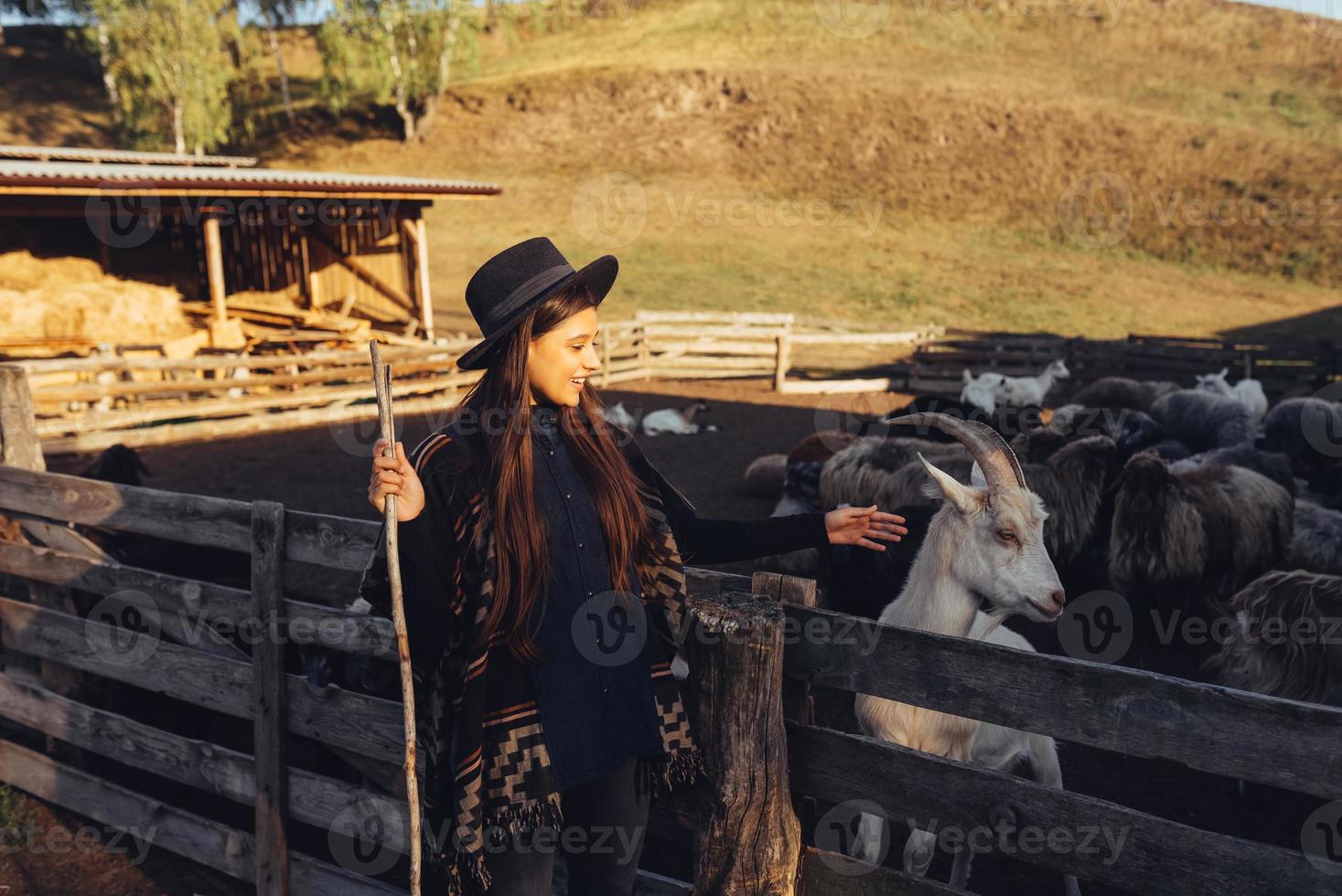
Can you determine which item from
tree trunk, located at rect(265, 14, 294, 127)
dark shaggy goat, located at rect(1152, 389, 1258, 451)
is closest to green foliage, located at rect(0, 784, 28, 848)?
dark shaggy goat, located at rect(1152, 389, 1258, 451)

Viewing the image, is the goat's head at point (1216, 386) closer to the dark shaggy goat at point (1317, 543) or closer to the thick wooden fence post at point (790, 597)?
the dark shaggy goat at point (1317, 543)

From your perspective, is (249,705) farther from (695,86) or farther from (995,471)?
(695,86)

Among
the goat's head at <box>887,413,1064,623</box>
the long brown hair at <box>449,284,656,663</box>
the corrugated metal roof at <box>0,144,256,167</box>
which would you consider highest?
the corrugated metal roof at <box>0,144,256,167</box>

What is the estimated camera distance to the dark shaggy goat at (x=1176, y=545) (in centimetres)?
671

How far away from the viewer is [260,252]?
19.7 m

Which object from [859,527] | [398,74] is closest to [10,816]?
[859,527]

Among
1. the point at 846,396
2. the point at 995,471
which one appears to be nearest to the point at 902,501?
the point at 995,471

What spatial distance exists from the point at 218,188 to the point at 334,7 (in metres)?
32.4

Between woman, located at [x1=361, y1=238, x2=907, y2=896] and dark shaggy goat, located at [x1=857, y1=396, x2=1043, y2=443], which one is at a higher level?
woman, located at [x1=361, y1=238, x2=907, y2=896]

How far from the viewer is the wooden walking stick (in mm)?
2107
